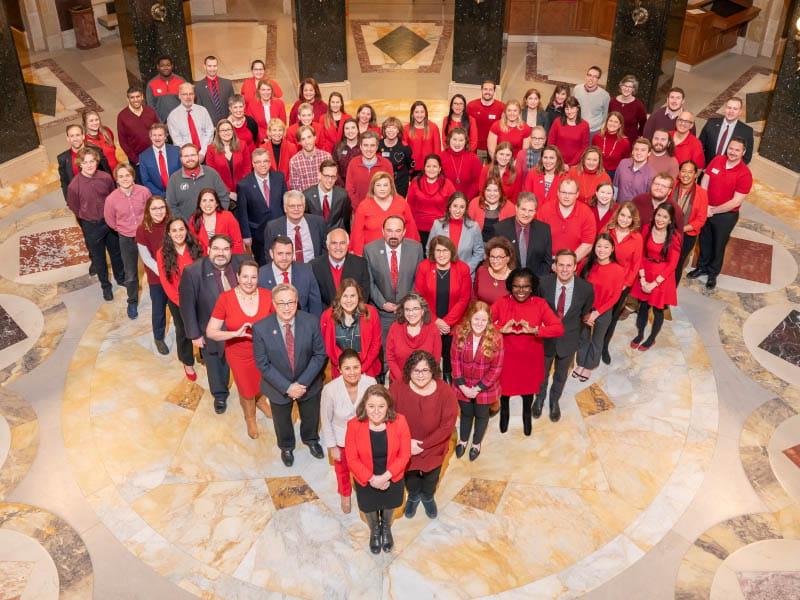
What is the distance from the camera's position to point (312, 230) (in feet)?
20.9

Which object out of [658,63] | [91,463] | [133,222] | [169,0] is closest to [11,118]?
[169,0]

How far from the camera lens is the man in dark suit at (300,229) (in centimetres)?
613

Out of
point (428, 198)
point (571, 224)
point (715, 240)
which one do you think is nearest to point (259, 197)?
point (428, 198)

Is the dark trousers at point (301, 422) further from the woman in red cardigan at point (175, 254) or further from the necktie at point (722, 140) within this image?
the necktie at point (722, 140)

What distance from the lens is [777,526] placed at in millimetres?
5480

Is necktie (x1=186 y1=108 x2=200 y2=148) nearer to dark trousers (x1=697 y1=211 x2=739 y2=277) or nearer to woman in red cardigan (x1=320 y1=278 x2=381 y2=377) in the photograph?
woman in red cardigan (x1=320 y1=278 x2=381 y2=377)

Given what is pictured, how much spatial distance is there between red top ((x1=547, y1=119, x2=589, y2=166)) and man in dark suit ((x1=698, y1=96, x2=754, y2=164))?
1.23 metres

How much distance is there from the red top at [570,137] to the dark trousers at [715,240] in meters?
1.42

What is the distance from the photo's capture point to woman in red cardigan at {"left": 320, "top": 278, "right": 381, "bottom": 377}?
529 cm

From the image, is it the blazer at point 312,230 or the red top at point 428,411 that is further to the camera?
the blazer at point 312,230

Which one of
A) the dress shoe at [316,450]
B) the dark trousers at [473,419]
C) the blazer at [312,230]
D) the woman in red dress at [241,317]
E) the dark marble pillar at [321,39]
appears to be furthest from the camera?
the dark marble pillar at [321,39]

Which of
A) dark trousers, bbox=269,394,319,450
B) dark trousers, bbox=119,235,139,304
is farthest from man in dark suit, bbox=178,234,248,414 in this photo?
dark trousers, bbox=119,235,139,304

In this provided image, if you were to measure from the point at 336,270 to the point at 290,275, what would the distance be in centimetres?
36

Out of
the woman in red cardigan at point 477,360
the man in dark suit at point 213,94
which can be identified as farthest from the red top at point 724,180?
the man in dark suit at point 213,94
